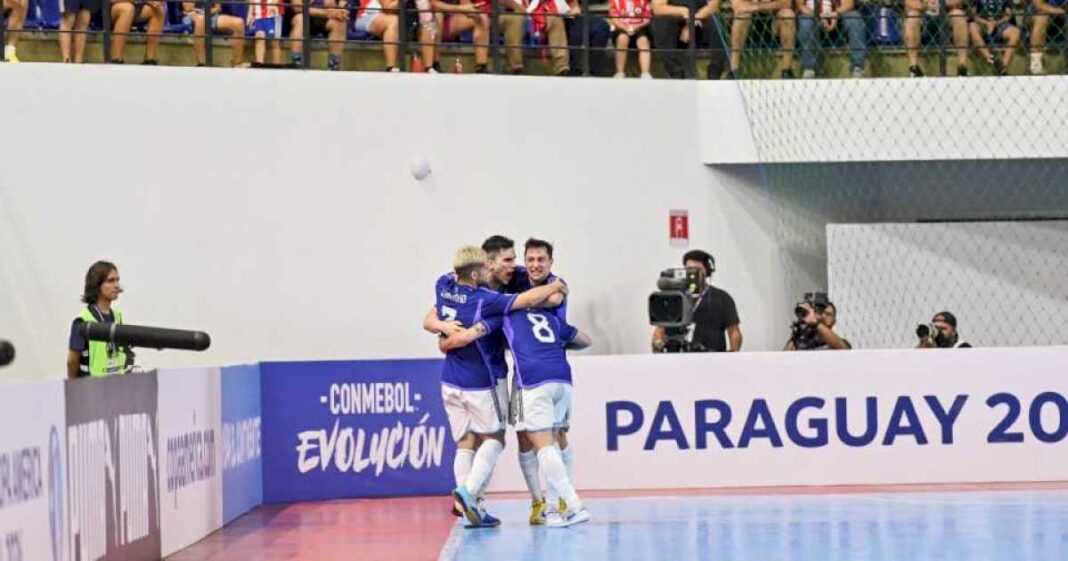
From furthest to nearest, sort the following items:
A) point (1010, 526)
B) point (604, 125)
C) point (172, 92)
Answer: point (604, 125) < point (172, 92) < point (1010, 526)

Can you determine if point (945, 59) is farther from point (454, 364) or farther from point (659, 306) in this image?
point (454, 364)

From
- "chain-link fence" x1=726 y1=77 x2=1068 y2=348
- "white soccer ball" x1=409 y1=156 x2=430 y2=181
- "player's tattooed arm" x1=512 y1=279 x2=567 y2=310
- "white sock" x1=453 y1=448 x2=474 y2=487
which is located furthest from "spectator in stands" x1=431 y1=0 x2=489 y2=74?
"player's tattooed arm" x1=512 y1=279 x2=567 y2=310

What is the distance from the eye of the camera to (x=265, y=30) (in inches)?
740

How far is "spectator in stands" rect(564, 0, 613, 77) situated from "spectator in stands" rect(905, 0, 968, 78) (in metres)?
2.95

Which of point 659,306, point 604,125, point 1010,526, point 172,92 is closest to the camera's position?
point 1010,526

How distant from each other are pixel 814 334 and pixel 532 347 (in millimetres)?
5389

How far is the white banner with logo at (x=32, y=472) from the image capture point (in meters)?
8.53

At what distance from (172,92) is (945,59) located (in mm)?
7556

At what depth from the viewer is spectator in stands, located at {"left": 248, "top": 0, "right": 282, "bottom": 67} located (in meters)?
18.7

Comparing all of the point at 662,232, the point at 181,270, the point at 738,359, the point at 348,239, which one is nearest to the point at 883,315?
the point at 662,232

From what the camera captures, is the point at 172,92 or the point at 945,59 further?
the point at 945,59

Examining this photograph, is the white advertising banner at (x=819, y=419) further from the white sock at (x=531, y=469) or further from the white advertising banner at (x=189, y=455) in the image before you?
the white advertising banner at (x=189, y=455)

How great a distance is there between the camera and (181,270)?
18.1m

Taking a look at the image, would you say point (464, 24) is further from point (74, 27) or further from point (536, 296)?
point (536, 296)
